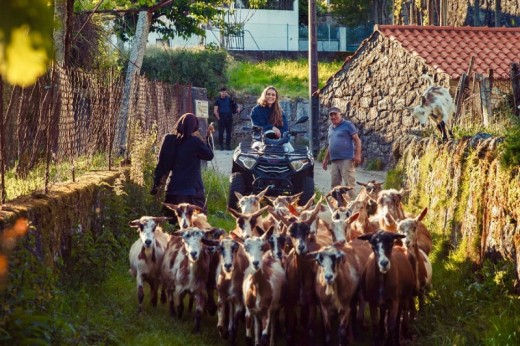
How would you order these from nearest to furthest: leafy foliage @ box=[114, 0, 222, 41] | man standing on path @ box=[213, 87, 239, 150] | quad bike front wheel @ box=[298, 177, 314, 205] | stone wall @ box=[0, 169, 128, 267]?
stone wall @ box=[0, 169, 128, 267], quad bike front wheel @ box=[298, 177, 314, 205], man standing on path @ box=[213, 87, 239, 150], leafy foliage @ box=[114, 0, 222, 41]

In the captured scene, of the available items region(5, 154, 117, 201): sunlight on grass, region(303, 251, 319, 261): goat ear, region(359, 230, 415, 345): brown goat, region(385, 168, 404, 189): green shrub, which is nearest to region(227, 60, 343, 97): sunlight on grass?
region(385, 168, 404, 189): green shrub

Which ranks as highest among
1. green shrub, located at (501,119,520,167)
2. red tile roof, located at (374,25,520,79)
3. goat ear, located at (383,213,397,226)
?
red tile roof, located at (374,25,520,79)

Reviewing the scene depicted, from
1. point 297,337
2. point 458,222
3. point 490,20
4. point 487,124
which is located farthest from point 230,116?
point 297,337

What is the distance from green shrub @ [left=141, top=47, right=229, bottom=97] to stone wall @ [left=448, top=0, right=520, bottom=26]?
9.11 metres

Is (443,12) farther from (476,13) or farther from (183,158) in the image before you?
(183,158)

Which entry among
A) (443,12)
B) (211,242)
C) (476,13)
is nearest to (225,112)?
(476,13)

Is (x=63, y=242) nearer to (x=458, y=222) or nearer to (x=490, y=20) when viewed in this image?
(x=458, y=222)

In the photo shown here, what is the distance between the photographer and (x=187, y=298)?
11336 mm

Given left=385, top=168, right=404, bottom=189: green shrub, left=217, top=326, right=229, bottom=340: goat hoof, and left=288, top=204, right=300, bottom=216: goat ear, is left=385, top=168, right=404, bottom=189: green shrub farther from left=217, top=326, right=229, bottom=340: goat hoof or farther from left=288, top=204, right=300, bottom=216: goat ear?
left=217, top=326, right=229, bottom=340: goat hoof

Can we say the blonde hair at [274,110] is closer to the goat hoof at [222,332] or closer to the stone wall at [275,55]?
the goat hoof at [222,332]

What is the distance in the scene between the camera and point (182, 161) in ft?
A: 40.5

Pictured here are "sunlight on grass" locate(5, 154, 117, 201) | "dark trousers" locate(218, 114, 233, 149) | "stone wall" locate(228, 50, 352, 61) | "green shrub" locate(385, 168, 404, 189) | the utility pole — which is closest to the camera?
"sunlight on grass" locate(5, 154, 117, 201)

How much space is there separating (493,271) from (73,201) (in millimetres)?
4214

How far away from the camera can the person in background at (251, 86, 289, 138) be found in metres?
15.4
